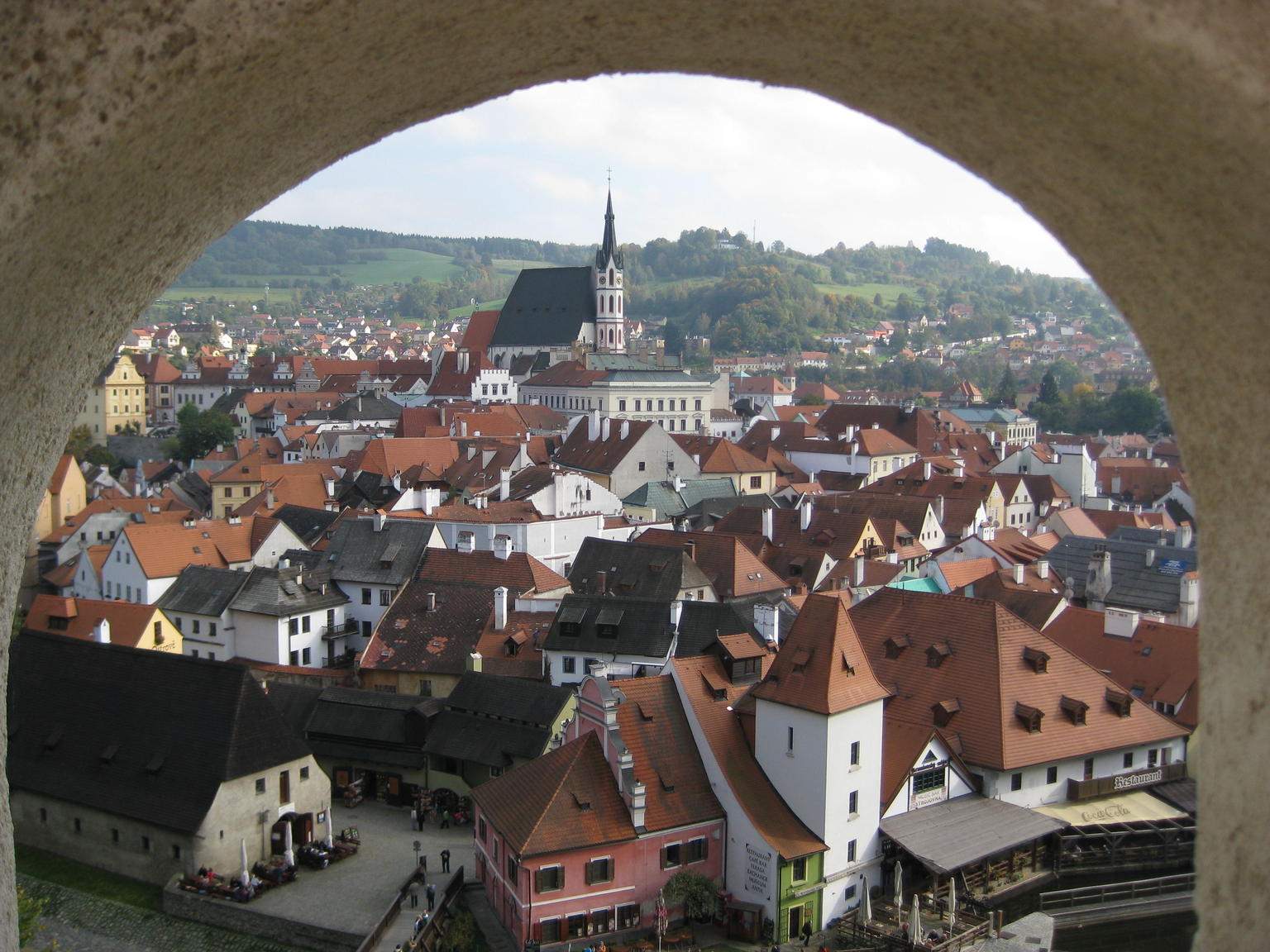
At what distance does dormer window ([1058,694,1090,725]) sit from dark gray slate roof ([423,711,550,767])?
31.1 ft

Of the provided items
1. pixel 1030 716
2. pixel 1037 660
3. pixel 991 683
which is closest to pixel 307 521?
pixel 991 683

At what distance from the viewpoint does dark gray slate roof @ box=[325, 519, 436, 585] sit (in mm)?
30903

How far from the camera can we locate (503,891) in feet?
58.7

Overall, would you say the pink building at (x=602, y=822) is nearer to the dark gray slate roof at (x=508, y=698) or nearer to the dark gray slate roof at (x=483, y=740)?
the dark gray slate roof at (x=483, y=740)

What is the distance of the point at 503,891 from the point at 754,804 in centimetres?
408

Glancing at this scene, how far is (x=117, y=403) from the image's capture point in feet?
252

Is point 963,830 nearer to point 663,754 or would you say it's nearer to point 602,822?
point 663,754

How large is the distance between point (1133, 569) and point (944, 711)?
12.9 m

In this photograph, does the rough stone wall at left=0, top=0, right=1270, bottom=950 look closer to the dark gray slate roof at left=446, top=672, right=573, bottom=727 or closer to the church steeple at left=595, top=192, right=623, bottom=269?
the dark gray slate roof at left=446, top=672, right=573, bottom=727

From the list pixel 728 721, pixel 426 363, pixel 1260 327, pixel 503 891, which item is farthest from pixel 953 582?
pixel 426 363

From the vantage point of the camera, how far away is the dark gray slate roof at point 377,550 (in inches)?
1217

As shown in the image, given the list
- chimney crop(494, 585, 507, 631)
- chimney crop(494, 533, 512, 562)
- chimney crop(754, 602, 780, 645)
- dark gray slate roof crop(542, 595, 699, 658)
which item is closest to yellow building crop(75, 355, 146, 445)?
chimney crop(494, 533, 512, 562)

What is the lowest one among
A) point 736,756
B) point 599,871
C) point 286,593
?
point 599,871

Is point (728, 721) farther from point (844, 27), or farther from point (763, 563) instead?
point (844, 27)
